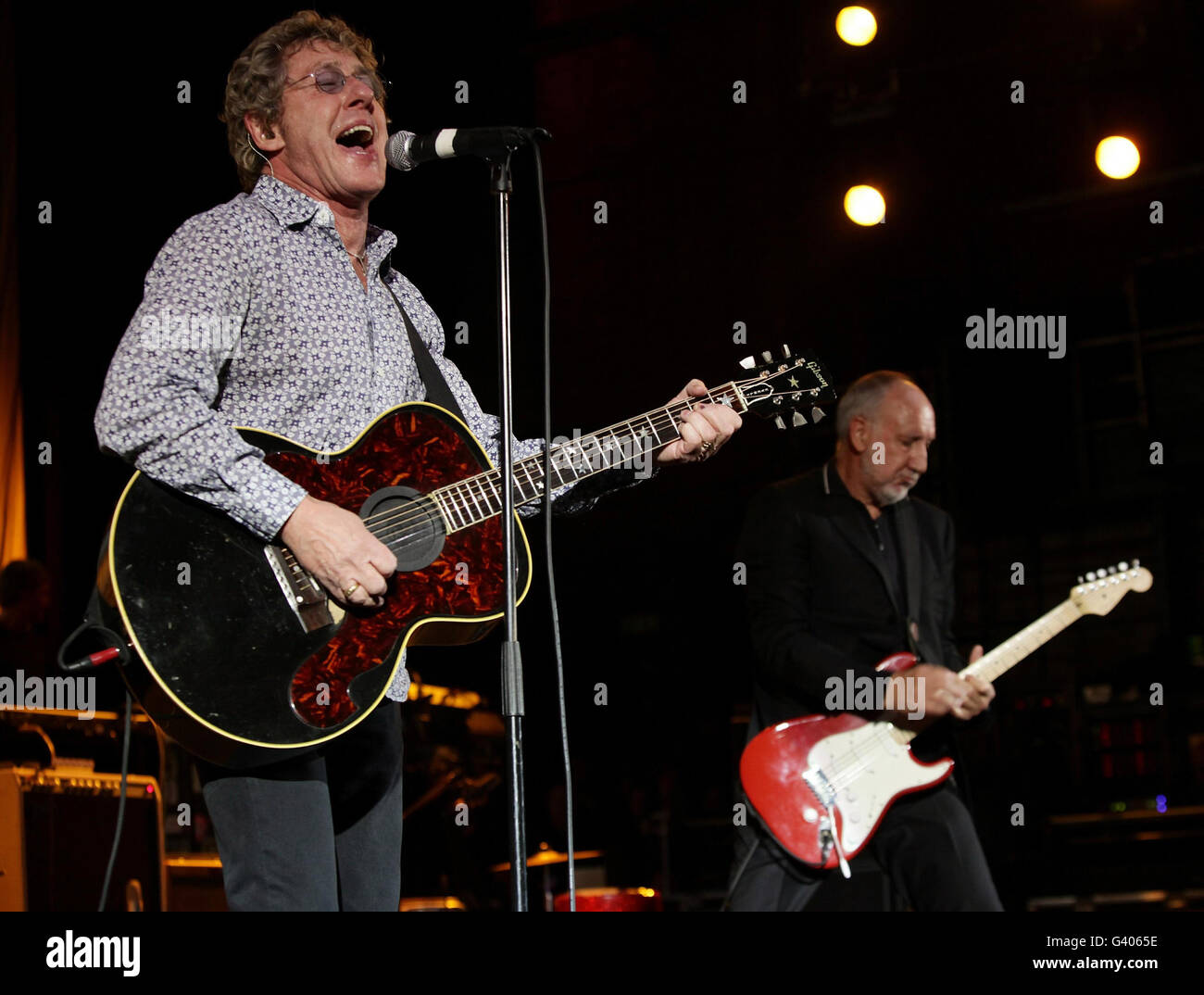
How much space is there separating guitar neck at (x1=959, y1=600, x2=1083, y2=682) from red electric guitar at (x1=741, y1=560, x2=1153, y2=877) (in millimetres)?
69

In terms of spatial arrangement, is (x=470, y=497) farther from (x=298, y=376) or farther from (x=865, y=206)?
(x=865, y=206)

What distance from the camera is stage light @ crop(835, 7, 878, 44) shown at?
644 cm

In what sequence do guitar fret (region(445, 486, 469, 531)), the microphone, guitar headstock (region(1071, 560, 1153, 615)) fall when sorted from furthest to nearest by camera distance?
guitar headstock (region(1071, 560, 1153, 615)), guitar fret (region(445, 486, 469, 531)), the microphone

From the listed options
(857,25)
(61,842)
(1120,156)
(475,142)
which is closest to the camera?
(475,142)

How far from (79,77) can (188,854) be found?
2.79m

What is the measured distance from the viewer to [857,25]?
254 inches

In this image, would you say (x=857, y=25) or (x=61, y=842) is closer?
(x=61, y=842)

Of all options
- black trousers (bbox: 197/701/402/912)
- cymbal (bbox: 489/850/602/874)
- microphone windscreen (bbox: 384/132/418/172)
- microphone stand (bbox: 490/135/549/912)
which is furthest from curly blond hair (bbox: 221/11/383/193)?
cymbal (bbox: 489/850/602/874)

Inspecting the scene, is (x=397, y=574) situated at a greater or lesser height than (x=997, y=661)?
greater

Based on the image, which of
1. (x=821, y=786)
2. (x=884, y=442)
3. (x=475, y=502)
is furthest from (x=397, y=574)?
(x=884, y=442)

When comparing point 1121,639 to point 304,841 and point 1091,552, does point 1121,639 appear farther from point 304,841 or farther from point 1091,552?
point 304,841

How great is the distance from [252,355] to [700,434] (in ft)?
2.81

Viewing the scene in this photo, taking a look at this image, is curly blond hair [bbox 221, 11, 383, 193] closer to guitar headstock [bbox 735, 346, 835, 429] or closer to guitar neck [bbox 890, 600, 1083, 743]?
guitar headstock [bbox 735, 346, 835, 429]

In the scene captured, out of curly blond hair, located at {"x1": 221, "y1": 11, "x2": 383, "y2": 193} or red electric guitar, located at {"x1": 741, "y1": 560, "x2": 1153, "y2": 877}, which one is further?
red electric guitar, located at {"x1": 741, "y1": 560, "x2": 1153, "y2": 877}
